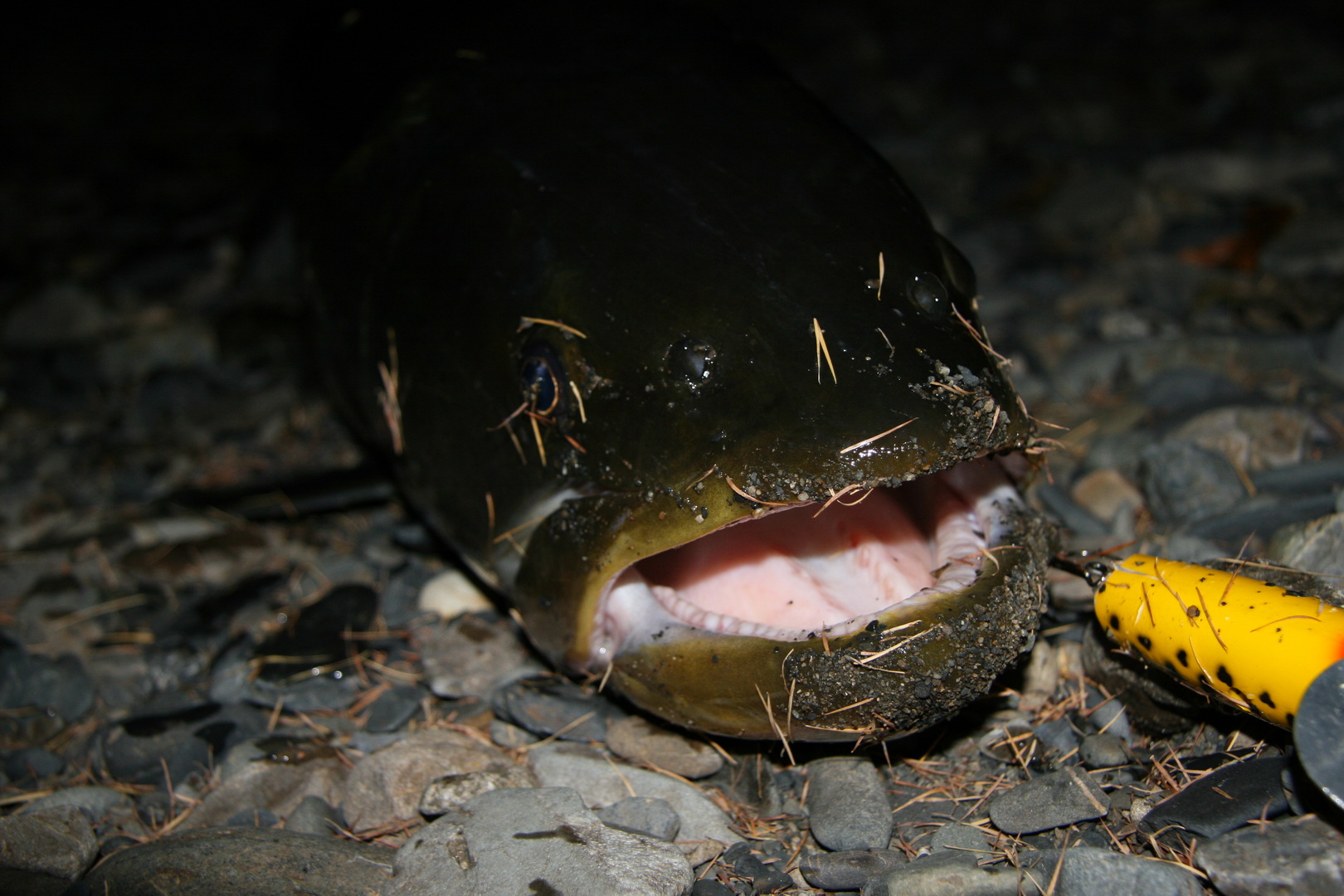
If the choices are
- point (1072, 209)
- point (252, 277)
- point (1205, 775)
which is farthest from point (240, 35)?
point (1205, 775)

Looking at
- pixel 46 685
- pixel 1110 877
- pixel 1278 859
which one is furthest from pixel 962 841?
pixel 46 685

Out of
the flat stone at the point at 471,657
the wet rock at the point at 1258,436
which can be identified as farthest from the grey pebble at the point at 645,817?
the wet rock at the point at 1258,436

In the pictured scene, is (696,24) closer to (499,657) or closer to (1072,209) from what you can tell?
(499,657)

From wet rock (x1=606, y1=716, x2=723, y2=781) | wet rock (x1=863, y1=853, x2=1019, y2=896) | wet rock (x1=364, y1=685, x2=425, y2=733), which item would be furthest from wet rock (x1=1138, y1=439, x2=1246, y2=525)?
wet rock (x1=364, y1=685, x2=425, y2=733)

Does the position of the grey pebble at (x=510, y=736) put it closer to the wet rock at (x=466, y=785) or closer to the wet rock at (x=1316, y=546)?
the wet rock at (x=466, y=785)

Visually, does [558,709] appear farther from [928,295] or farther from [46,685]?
[46,685]

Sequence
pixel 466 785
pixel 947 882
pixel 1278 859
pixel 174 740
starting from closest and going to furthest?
pixel 1278 859, pixel 947 882, pixel 466 785, pixel 174 740

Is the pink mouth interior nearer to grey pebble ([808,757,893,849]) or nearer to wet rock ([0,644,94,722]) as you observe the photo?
grey pebble ([808,757,893,849])
